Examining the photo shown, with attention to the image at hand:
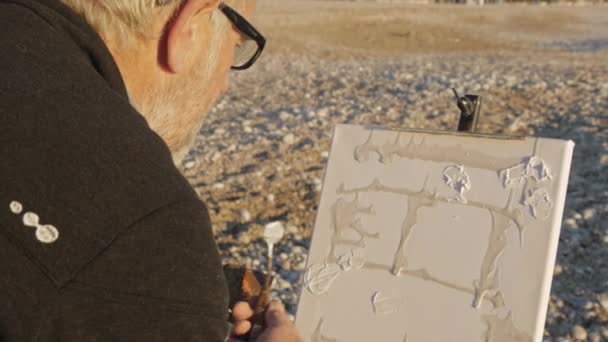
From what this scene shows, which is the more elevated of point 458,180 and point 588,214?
point 588,214

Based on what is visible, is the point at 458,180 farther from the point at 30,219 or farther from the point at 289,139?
the point at 289,139

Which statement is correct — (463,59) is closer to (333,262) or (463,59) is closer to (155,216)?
(333,262)

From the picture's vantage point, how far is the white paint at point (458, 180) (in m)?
2.20

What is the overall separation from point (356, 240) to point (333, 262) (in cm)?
9

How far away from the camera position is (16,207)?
1.10 metres

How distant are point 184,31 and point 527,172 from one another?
105cm

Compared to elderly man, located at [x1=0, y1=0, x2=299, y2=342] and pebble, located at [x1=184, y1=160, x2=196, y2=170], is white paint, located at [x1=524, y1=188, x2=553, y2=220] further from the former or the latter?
pebble, located at [x1=184, y1=160, x2=196, y2=170]

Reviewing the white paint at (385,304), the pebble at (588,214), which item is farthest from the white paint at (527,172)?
the pebble at (588,214)

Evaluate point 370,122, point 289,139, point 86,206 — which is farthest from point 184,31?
point 370,122

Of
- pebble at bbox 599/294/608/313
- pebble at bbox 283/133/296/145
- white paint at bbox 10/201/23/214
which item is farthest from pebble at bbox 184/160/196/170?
white paint at bbox 10/201/23/214

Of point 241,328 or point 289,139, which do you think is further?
point 289,139

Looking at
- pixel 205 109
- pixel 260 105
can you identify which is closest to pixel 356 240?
pixel 205 109

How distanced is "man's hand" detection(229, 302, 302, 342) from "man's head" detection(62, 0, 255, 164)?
467 millimetres

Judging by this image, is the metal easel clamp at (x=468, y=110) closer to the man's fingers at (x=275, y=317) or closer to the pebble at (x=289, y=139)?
the man's fingers at (x=275, y=317)
